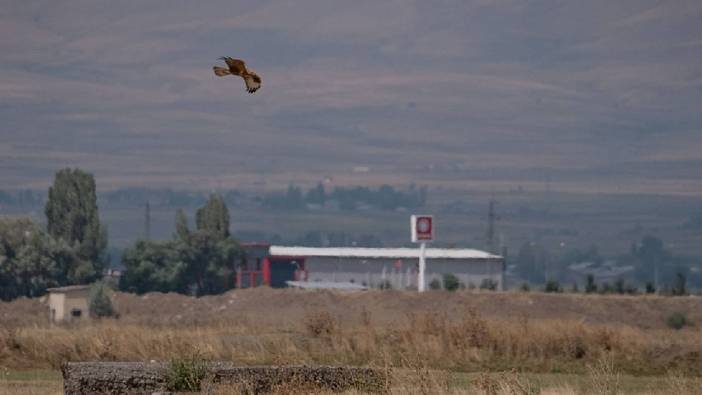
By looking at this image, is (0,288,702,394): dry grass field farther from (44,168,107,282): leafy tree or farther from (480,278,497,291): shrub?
(44,168,107,282): leafy tree

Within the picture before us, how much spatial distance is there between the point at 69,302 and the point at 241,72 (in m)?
96.1

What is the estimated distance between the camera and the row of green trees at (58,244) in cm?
13775

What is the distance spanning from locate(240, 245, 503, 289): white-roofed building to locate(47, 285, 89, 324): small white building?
42.7 meters

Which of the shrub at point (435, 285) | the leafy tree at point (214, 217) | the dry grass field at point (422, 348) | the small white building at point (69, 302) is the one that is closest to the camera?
the dry grass field at point (422, 348)

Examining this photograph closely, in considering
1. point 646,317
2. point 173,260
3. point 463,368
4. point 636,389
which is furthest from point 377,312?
point 636,389

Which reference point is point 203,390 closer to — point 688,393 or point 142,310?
point 688,393

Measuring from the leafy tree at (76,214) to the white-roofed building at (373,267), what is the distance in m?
18.0

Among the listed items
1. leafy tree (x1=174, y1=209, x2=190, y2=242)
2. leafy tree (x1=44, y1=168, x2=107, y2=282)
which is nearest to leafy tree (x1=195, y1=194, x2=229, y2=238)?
leafy tree (x1=174, y1=209, x2=190, y2=242)

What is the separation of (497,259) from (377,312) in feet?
202

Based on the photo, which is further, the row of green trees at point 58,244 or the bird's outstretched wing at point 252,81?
the row of green trees at point 58,244

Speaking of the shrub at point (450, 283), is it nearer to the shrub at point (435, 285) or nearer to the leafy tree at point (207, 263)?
the shrub at point (435, 285)

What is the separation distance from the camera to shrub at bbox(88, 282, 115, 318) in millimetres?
112812

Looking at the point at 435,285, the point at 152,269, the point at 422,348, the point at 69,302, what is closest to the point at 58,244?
the point at 152,269

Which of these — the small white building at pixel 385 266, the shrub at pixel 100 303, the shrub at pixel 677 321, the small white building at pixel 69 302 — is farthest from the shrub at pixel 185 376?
the small white building at pixel 385 266
